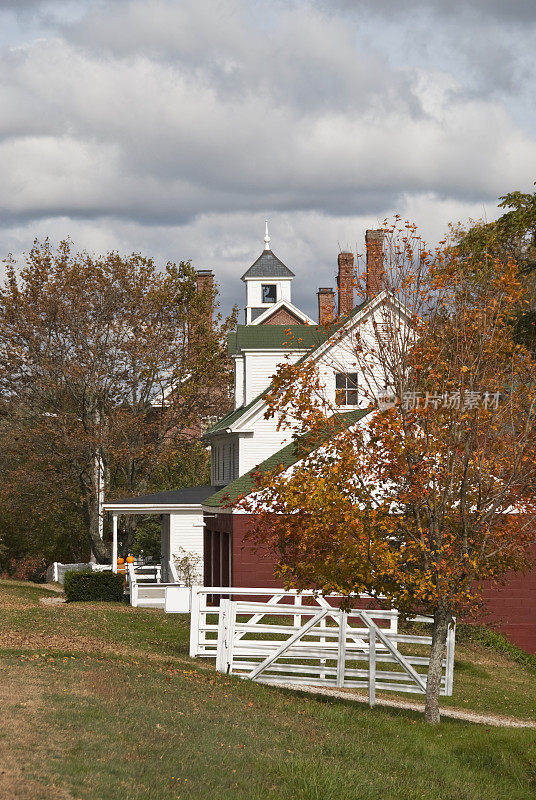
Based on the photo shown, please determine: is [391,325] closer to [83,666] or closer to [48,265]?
[83,666]

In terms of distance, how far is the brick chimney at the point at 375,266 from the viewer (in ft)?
52.6

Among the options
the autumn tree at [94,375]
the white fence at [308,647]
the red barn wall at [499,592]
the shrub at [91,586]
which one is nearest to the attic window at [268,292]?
the autumn tree at [94,375]

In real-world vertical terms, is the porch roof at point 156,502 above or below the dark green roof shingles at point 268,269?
below

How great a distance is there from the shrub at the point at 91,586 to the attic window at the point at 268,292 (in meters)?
39.0

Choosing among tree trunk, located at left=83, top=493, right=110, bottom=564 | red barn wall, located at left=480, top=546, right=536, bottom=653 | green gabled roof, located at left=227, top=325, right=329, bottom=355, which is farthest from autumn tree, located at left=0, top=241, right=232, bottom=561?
red barn wall, located at left=480, top=546, right=536, bottom=653

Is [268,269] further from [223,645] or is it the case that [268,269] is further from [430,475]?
[430,475]

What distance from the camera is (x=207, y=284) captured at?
160ft

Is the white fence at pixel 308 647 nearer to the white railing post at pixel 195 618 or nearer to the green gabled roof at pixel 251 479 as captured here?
the white railing post at pixel 195 618

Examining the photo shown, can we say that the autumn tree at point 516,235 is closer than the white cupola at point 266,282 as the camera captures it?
Yes

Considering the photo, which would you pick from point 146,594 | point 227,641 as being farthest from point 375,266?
point 146,594

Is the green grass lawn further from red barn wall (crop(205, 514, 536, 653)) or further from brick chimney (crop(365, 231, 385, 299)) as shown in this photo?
red barn wall (crop(205, 514, 536, 653))

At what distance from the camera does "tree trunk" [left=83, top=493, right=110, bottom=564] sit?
4297 centimetres

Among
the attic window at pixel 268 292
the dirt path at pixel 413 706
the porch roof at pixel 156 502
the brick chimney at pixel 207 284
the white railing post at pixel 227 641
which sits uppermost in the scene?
the attic window at pixel 268 292

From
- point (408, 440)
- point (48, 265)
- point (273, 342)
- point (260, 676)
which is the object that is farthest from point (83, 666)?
point (48, 265)
